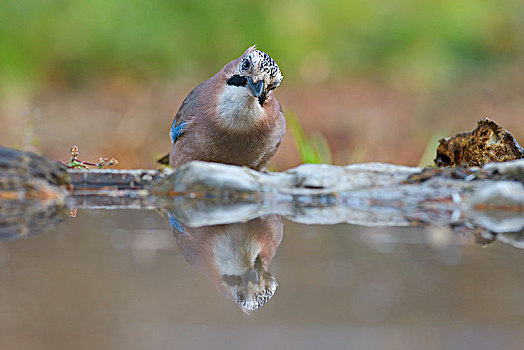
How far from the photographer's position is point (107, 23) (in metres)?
7.76

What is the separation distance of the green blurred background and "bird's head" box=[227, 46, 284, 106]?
11.8 feet

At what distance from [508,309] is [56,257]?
40.8 inches

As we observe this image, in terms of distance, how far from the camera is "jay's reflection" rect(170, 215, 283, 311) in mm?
1779

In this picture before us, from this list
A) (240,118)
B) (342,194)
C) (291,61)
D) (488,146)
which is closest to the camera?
(342,194)

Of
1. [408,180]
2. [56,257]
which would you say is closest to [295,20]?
[408,180]

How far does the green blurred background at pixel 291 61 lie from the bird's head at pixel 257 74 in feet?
11.8

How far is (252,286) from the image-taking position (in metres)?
1.82

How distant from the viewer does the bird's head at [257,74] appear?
3543 mm

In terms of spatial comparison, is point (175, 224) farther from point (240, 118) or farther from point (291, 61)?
point (291, 61)

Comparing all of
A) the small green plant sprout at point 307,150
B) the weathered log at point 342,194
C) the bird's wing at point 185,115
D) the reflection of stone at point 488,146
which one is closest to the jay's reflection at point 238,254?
the weathered log at point 342,194

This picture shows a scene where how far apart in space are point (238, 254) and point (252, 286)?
0.25 meters

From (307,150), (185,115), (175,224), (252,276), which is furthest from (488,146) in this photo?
(252,276)

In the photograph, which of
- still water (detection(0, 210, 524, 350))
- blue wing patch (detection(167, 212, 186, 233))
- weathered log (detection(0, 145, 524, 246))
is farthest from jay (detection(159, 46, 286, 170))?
still water (detection(0, 210, 524, 350))

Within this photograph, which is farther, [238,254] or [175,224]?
[175,224]
